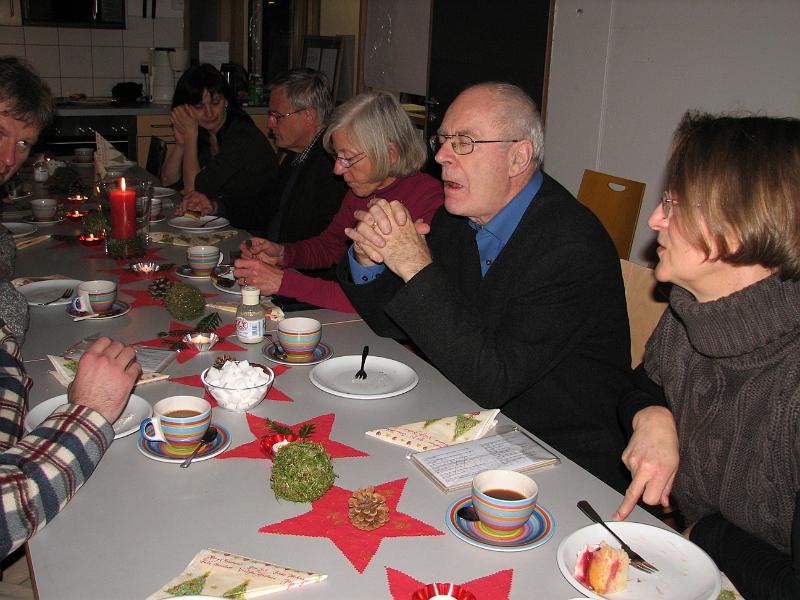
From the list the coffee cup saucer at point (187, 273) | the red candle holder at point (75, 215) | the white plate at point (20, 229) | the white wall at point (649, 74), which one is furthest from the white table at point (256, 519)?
the white wall at point (649, 74)

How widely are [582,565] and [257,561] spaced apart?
1.50 feet

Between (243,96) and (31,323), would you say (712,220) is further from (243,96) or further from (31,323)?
(243,96)

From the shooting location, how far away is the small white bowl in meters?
1.54

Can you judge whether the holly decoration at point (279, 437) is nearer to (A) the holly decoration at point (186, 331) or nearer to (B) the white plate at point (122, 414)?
(B) the white plate at point (122, 414)

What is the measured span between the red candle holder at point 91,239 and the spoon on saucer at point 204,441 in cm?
167

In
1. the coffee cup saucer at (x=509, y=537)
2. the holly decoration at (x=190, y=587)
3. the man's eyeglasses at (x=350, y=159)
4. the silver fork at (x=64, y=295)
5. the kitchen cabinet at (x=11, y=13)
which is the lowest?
the holly decoration at (x=190, y=587)

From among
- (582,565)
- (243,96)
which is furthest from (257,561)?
(243,96)

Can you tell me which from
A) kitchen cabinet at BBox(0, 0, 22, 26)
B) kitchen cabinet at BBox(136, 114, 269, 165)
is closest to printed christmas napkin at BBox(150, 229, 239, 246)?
kitchen cabinet at BBox(136, 114, 269, 165)

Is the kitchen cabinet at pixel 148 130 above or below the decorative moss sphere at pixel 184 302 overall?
above

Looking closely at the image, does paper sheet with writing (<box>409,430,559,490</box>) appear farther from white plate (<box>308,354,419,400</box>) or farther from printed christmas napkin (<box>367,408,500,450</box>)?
white plate (<box>308,354,419,400</box>)

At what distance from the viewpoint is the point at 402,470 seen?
1361mm

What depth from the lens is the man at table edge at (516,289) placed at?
165 centimetres

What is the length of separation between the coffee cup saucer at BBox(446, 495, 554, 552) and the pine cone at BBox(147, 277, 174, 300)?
1340mm

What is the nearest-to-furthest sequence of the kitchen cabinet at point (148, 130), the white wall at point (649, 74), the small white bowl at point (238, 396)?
the small white bowl at point (238, 396) < the white wall at point (649, 74) < the kitchen cabinet at point (148, 130)
